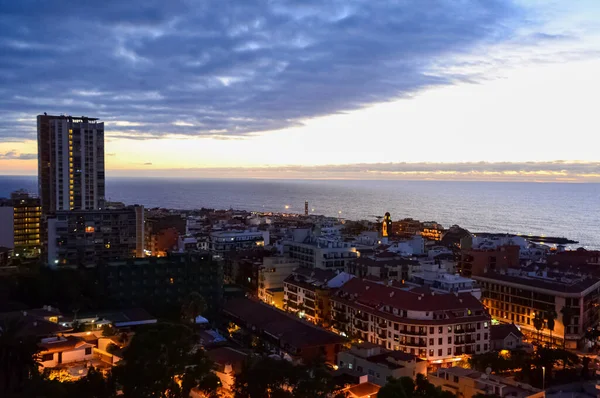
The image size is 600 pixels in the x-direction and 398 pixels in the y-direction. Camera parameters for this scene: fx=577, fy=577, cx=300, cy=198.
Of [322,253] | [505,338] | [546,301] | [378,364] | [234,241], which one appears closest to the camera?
[378,364]

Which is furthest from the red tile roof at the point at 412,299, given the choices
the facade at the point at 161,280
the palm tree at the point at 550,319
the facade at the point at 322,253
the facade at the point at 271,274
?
the facade at the point at 322,253

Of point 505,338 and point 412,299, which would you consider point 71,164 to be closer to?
point 412,299

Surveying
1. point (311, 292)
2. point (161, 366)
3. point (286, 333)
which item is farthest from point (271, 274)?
point (161, 366)

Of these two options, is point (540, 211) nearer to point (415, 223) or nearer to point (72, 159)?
point (415, 223)

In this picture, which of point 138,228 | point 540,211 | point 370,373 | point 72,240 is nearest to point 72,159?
point 138,228

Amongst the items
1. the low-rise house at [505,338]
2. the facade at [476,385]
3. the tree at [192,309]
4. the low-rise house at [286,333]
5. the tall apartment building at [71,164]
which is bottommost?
the low-rise house at [505,338]

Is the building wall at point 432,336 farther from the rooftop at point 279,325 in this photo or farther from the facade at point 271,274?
the facade at point 271,274

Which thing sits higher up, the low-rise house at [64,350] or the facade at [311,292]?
the low-rise house at [64,350]
